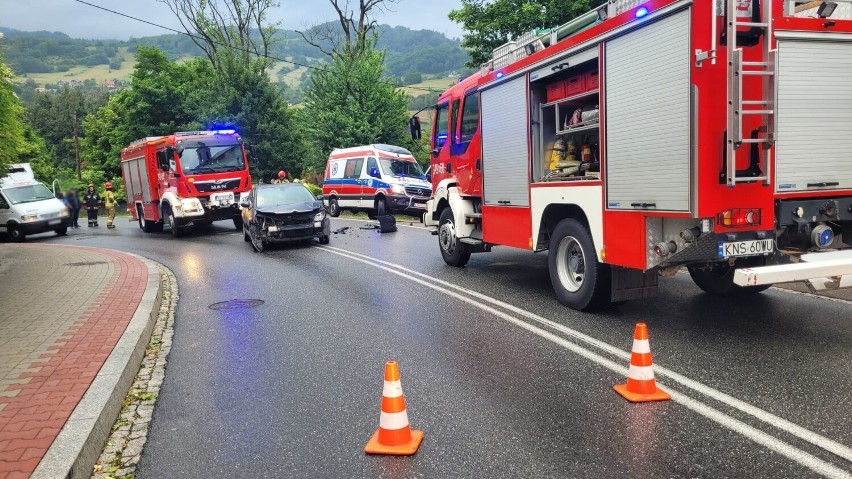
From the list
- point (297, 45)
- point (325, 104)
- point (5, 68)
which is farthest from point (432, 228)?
point (297, 45)

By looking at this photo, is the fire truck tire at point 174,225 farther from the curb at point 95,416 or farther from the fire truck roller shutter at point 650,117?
the fire truck roller shutter at point 650,117

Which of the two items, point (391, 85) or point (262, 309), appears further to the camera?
point (391, 85)

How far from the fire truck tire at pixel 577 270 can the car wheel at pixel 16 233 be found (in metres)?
22.0

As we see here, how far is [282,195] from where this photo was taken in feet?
50.4

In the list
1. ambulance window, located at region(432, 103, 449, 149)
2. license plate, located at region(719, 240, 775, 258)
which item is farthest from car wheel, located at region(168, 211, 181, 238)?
license plate, located at region(719, 240, 775, 258)

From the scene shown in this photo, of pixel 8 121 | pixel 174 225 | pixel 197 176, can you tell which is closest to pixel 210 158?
pixel 197 176

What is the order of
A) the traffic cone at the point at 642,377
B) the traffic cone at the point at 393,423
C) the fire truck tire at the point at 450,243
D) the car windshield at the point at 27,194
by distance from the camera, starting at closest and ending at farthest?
1. the traffic cone at the point at 393,423
2. the traffic cone at the point at 642,377
3. the fire truck tire at the point at 450,243
4. the car windshield at the point at 27,194

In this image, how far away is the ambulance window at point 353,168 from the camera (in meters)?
24.0

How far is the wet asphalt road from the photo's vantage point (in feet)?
11.7

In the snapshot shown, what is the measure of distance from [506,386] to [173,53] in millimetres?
140030

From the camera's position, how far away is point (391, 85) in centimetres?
3644

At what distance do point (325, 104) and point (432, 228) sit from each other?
2527cm

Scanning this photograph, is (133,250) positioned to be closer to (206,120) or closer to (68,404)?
(68,404)

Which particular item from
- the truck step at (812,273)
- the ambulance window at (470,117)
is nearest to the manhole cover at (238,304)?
the ambulance window at (470,117)
